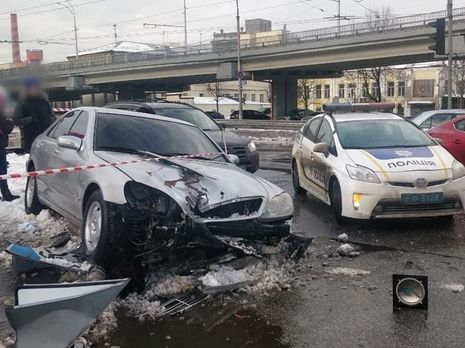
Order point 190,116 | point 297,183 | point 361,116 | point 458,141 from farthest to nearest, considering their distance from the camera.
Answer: point 190,116
point 458,141
point 297,183
point 361,116

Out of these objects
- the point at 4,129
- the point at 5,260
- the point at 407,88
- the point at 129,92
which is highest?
the point at 407,88

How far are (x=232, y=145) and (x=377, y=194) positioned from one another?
16.1ft

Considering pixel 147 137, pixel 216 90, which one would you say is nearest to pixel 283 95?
pixel 216 90

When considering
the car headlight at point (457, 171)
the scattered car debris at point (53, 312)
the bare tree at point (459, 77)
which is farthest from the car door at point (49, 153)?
the bare tree at point (459, 77)

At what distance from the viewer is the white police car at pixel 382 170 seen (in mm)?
6727

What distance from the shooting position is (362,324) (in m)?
4.20

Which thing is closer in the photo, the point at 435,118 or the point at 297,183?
the point at 297,183

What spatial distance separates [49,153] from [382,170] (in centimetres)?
421

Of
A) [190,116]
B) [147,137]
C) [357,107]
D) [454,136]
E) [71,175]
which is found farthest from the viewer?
[190,116]

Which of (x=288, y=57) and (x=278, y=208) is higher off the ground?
(x=288, y=57)

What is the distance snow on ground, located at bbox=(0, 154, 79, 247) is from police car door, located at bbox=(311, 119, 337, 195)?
3.45 m

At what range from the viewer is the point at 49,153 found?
23.5 feet

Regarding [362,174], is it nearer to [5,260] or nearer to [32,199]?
[5,260]

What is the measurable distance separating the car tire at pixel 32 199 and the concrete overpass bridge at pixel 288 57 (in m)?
20.5
